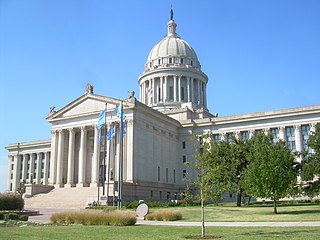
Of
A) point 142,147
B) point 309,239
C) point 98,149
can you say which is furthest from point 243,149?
Answer: point 309,239

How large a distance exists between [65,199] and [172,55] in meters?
57.4

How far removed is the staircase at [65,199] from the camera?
188ft

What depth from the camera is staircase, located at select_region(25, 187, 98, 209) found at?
188ft

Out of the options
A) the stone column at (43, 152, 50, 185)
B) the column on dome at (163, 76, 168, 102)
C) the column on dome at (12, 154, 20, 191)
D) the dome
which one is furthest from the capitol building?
the column on dome at (12, 154, 20, 191)

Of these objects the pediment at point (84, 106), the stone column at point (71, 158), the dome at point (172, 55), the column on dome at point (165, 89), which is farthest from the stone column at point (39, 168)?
the dome at point (172, 55)

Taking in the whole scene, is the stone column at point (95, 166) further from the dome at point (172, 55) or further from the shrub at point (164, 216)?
the dome at point (172, 55)

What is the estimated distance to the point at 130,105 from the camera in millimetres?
66938

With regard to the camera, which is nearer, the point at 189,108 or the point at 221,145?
the point at 221,145

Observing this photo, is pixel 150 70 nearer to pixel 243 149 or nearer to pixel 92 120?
pixel 92 120

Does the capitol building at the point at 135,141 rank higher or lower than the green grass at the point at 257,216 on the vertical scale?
higher

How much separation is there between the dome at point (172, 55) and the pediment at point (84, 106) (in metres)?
34.8

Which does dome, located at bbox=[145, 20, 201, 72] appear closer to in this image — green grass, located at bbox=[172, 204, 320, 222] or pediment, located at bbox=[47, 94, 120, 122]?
pediment, located at bbox=[47, 94, 120, 122]

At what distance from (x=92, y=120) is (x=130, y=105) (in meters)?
9.73

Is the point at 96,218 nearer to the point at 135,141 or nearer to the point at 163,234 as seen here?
the point at 163,234
